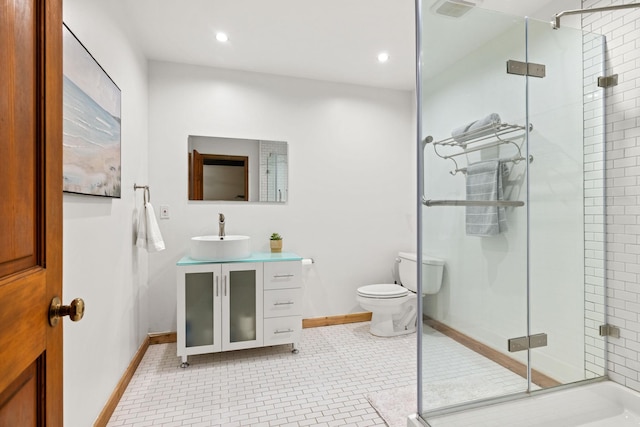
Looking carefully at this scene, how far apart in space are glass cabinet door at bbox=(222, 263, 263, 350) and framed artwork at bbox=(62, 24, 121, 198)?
0.97 meters

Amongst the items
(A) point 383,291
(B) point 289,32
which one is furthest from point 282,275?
(B) point 289,32

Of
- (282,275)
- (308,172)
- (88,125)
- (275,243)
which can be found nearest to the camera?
(88,125)

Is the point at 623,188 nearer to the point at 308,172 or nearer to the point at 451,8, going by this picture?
the point at 451,8

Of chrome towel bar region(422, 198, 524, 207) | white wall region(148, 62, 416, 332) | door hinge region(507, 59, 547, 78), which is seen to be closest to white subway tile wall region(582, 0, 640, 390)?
door hinge region(507, 59, 547, 78)

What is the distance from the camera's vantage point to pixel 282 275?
8.63 ft

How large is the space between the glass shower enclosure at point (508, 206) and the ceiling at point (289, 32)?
1.38ft

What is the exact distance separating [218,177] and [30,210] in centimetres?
234

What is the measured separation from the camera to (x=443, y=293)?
1.68 m

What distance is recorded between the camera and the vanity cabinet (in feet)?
8.00

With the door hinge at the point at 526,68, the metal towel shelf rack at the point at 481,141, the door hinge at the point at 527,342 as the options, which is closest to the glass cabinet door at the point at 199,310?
the metal towel shelf rack at the point at 481,141

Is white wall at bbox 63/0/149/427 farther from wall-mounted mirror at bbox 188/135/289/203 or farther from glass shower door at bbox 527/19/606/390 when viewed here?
glass shower door at bbox 527/19/606/390

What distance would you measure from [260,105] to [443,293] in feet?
7.54

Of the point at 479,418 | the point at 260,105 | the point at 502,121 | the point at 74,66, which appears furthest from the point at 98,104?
the point at 479,418

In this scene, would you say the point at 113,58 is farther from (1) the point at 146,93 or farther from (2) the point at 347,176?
(2) the point at 347,176
